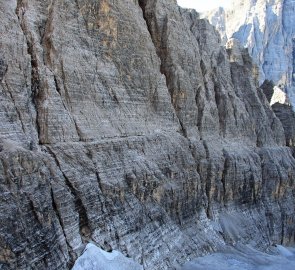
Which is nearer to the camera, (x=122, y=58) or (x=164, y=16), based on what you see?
(x=122, y=58)

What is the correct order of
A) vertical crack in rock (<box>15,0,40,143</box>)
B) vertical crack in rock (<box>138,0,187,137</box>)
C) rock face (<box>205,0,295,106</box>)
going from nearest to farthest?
1. vertical crack in rock (<box>15,0,40,143</box>)
2. vertical crack in rock (<box>138,0,187,137</box>)
3. rock face (<box>205,0,295,106</box>)

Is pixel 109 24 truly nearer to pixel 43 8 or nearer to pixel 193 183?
pixel 43 8

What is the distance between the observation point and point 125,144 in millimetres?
27766

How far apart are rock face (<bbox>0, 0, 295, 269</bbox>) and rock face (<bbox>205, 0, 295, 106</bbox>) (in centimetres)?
6004

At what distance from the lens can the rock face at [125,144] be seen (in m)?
20.5

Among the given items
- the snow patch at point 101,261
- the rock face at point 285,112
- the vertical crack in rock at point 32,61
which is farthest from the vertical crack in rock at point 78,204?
the rock face at point 285,112

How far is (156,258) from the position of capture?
26312 millimetres

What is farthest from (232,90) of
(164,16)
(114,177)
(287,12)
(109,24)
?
(287,12)

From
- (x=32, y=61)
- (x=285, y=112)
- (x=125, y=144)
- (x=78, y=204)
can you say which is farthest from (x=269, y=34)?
(x=78, y=204)

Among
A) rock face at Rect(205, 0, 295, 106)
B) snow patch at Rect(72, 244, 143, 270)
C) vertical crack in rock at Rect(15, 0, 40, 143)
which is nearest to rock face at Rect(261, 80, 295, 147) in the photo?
snow patch at Rect(72, 244, 143, 270)

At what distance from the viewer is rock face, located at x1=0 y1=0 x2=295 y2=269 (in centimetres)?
2053

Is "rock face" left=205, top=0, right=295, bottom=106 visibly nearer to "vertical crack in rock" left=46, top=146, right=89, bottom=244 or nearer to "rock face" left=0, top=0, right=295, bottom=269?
"rock face" left=0, top=0, right=295, bottom=269

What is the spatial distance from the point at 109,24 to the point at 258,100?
2290 centimetres

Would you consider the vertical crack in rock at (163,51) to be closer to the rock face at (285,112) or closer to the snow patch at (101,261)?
the snow patch at (101,261)
